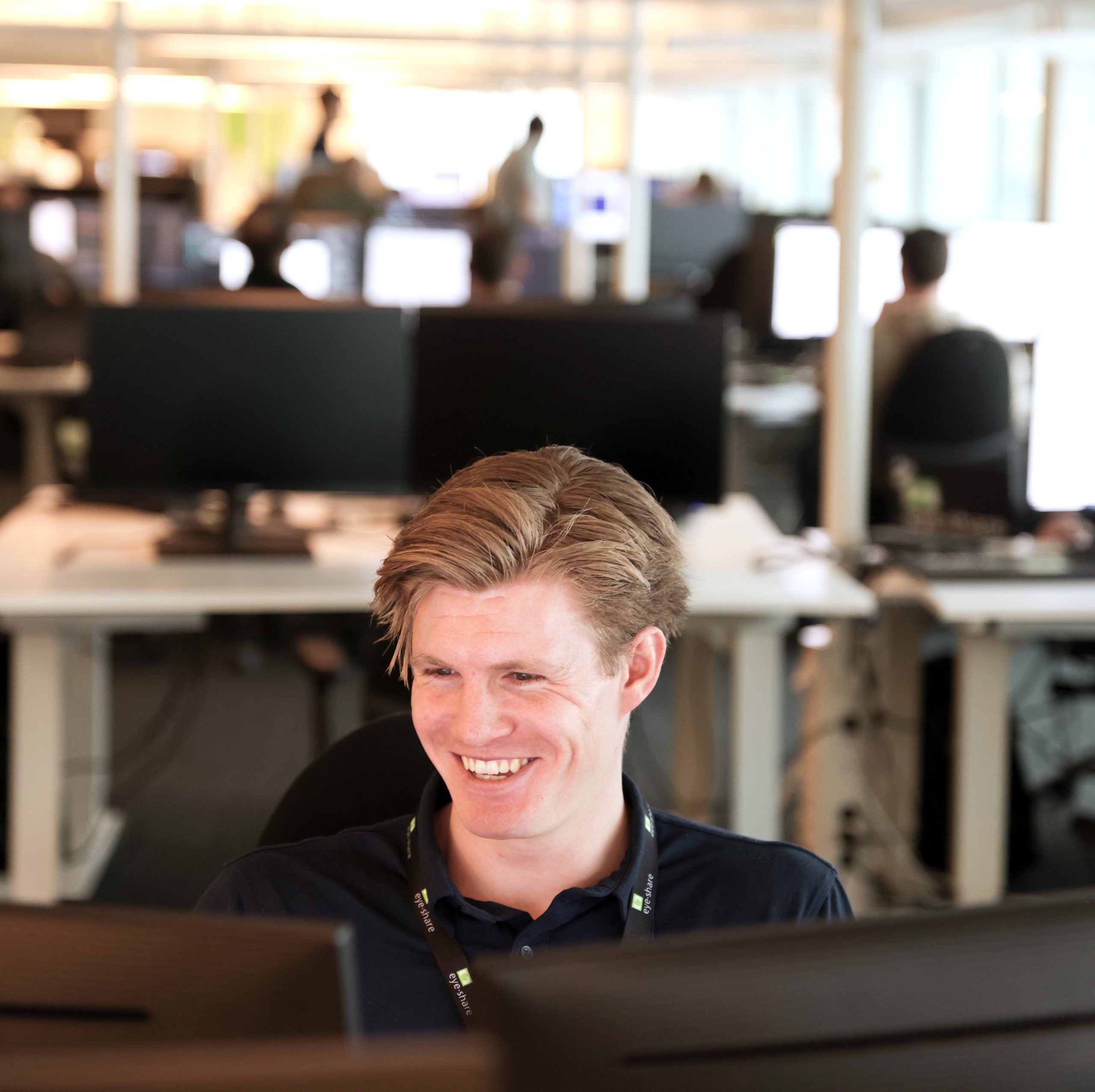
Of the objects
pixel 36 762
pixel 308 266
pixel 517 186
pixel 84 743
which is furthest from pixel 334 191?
pixel 36 762

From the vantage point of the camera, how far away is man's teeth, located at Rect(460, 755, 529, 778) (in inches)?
46.3

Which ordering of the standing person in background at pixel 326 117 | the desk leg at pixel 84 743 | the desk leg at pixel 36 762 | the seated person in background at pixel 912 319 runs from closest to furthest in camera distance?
the desk leg at pixel 36 762
the desk leg at pixel 84 743
the seated person in background at pixel 912 319
the standing person in background at pixel 326 117

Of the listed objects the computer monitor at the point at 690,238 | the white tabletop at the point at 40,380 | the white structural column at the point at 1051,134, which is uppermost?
the white structural column at the point at 1051,134

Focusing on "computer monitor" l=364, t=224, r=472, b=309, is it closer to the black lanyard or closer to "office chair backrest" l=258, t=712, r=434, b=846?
"office chair backrest" l=258, t=712, r=434, b=846

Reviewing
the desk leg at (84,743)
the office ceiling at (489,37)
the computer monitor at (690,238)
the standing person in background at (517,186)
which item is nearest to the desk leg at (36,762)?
the desk leg at (84,743)

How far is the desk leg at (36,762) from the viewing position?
2.75 m

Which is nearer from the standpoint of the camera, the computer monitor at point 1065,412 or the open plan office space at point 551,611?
the open plan office space at point 551,611

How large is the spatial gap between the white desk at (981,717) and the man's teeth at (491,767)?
1712 mm

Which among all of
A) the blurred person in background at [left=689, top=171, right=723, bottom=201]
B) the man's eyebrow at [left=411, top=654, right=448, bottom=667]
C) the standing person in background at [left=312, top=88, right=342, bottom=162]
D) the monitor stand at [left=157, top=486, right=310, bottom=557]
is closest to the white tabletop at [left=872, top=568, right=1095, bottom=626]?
the monitor stand at [left=157, top=486, right=310, bottom=557]

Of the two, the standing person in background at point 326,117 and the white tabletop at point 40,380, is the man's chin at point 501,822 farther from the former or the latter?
the standing person in background at point 326,117

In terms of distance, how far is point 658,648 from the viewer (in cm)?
129

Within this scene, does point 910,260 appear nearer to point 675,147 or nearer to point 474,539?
point 474,539

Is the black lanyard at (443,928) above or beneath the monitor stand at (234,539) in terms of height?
beneath

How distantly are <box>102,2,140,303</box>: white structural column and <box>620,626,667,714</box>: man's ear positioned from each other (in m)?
3.45
